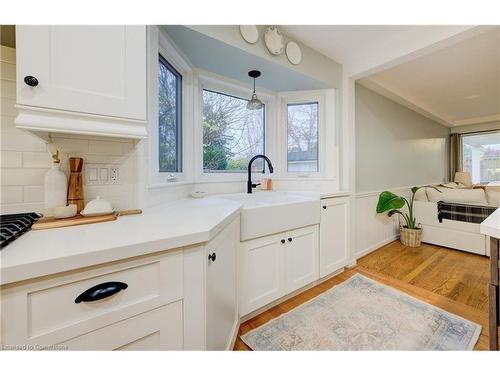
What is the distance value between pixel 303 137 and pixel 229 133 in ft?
2.88

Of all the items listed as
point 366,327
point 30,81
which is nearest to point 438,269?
point 366,327

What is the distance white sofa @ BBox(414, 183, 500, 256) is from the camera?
252cm

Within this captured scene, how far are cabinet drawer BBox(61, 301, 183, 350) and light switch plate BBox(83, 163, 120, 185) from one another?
76cm

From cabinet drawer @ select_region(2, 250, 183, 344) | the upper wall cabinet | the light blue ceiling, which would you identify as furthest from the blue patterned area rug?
the light blue ceiling

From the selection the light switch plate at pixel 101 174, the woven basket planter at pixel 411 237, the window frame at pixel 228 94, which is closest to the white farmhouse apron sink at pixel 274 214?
the window frame at pixel 228 94

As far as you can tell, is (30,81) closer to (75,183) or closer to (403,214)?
(75,183)

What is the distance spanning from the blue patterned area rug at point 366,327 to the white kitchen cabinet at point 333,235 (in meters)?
0.34

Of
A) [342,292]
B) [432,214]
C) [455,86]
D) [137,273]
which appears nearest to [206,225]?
[137,273]

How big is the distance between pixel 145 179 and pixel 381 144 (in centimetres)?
310

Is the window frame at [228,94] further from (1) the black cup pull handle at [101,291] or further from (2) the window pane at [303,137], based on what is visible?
(1) the black cup pull handle at [101,291]

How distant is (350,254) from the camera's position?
7.40 ft

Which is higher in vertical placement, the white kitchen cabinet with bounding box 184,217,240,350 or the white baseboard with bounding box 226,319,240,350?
the white kitchen cabinet with bounding box 184,217,240,350

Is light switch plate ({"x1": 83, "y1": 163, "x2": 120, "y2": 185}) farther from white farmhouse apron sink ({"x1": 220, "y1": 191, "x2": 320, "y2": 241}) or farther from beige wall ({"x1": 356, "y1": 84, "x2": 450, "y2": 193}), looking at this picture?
beige wall ({"x1": 356, "y1": 84, "x2": 450, "y2": 193})
